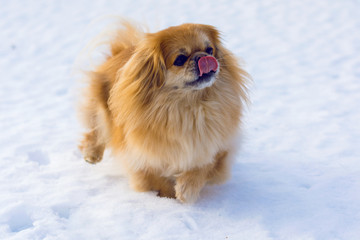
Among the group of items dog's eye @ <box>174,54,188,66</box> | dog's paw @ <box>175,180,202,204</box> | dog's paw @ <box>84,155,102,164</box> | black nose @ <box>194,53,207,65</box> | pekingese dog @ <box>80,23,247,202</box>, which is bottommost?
dog's paw @ <box>84,155,102,164</box>

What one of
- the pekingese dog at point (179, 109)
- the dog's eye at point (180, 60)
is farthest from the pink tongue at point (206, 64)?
the dog's eye at point (180, 60)

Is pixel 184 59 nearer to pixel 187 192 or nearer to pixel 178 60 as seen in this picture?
pixel 178 60

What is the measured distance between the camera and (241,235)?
221 centimetres

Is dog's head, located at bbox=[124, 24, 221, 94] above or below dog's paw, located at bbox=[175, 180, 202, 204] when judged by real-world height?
above

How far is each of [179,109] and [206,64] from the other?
333 millimetres

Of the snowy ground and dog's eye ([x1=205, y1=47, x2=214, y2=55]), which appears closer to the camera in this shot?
the snowy ground

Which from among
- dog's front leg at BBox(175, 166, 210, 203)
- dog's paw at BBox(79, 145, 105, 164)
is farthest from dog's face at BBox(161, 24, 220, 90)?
dog's paw at BBox(79, 145, 105, 164)

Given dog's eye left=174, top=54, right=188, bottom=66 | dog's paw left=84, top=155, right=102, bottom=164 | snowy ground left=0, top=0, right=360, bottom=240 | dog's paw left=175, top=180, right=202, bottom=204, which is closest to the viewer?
snowy ground left=0, top=0, right=360, bottom=240

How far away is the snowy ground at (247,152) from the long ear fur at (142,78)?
2.00 feet

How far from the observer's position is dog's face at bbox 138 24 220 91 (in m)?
2.35

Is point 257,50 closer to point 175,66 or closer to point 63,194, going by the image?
point 175,66

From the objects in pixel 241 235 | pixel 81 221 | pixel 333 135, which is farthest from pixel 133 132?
pixel 333 135

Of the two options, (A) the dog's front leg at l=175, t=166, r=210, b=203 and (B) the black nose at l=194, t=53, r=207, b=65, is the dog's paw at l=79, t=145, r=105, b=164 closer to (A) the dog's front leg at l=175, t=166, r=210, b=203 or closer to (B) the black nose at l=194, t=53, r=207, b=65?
(A) the dog's front leg at l=175, t=166, r=210, b=203

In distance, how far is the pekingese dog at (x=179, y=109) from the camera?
2.42 m
